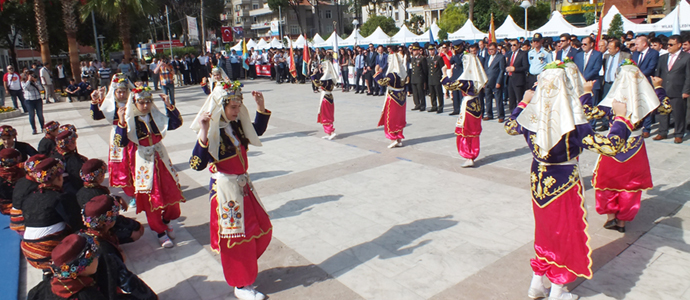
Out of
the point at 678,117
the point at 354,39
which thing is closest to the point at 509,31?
the point at 354,39

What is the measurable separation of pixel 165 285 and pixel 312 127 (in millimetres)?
7930

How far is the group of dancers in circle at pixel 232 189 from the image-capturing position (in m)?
3.41

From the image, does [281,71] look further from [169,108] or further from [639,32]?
[169,108]

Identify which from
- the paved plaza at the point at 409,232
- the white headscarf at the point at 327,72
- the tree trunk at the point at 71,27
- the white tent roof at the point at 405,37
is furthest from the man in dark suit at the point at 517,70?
the tree trunk at the point at 71,27

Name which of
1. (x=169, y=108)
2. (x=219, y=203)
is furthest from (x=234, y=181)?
(x=169, y=108)

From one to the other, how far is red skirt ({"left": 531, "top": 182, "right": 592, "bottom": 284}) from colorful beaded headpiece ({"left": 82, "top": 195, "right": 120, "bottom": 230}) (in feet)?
12.1

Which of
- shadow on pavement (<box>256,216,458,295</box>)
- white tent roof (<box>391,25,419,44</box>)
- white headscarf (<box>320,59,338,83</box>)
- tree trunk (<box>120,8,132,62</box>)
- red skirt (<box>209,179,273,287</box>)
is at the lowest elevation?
shadow on pavement (<box>256,216,458,295</box>)

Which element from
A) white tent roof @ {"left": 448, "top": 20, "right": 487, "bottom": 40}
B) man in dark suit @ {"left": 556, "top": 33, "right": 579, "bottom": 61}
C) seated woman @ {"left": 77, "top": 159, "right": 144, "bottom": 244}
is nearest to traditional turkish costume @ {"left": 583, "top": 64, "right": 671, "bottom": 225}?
seated woman @ {"left": 77, "top": 159, "right": 144, "bottom": 244}

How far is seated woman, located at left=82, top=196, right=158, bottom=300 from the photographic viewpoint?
324 cm

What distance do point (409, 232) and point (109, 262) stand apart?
3.12 meters

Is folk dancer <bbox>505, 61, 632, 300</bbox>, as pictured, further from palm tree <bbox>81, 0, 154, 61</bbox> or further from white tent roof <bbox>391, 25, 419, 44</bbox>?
palm tree <bbox>81, 0, 154, 61</bbox>

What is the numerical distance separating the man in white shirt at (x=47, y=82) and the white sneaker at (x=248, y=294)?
65.7ft

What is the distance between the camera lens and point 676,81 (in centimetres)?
854

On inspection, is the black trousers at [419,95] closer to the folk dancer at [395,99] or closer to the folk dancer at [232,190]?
the folk dancer at [395,99]
